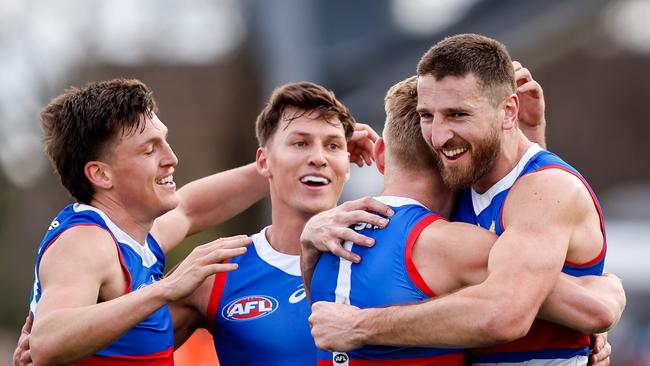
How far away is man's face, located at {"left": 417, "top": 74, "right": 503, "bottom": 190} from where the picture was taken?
220 inches

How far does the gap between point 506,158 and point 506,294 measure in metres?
0.89

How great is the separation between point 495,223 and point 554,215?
416 millimetres

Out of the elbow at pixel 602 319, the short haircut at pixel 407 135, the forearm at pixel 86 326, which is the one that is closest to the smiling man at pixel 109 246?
the forearm at pixel 86 326

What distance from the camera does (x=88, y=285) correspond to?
582 centimetres

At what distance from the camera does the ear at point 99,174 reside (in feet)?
21.0

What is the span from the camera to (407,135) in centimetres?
581

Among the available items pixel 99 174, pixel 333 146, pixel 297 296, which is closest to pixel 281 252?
pixel 297 296

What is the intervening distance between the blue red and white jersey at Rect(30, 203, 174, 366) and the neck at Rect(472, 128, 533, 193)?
78.7 inches

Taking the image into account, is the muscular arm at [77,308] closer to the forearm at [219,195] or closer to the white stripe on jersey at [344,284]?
the white stripe on jersey at [344,284]

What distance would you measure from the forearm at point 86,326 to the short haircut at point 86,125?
39.0 inches

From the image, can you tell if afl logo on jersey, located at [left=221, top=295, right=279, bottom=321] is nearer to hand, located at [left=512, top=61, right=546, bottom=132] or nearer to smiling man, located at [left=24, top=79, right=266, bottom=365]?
smiling man, located at [left=24, top=79, right=266, bottom=365]

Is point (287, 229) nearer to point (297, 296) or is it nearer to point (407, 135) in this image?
point (297, 296)

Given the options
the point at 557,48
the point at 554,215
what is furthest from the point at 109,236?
the point at 557,48

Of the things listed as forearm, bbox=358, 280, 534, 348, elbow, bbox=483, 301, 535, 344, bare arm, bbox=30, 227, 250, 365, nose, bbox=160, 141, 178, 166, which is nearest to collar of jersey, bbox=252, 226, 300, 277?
nose, bbox=160, 141, 178, 166
